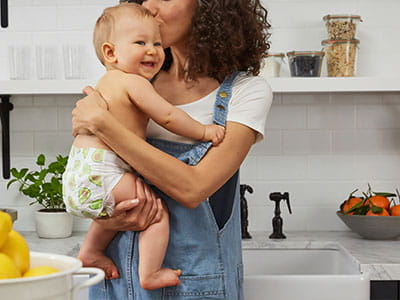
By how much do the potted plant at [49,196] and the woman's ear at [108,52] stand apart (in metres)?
1.18

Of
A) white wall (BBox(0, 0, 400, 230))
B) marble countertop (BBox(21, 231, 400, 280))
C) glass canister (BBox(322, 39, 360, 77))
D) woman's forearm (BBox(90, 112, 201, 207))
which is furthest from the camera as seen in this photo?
white wall (BBox(0, 0, 400, 230))

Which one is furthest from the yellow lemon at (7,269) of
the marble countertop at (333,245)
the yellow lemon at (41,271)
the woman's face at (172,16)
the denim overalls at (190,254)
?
the marble countertop at (333,245)

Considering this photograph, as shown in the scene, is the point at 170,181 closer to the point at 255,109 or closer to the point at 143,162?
the point at 143,162

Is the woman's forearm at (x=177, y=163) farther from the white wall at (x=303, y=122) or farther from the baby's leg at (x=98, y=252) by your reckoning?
the white wall at (x=303, y=122)

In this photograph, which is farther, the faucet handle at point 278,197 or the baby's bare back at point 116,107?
the faucet handle at point 278,197

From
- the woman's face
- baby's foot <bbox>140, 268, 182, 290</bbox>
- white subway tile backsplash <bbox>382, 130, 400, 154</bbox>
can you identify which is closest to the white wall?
white subway tile backsplash <bbox>382, 130, 400, 154</bbox>

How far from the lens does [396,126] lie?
261 cm

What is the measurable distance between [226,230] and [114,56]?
19.4 inches

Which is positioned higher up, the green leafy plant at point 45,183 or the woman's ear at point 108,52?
the woman's ear at point 108,52

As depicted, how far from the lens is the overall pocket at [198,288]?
4.48ft

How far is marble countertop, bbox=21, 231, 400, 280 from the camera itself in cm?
197

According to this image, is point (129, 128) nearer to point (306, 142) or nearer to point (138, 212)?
point (138, 212)

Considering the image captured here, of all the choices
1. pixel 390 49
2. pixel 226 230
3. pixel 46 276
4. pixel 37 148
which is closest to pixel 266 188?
pixel 390 49

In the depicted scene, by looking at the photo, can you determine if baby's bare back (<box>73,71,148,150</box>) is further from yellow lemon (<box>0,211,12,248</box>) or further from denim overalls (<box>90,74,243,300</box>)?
yellow lemon (<box>0,211,12,248</box>)
